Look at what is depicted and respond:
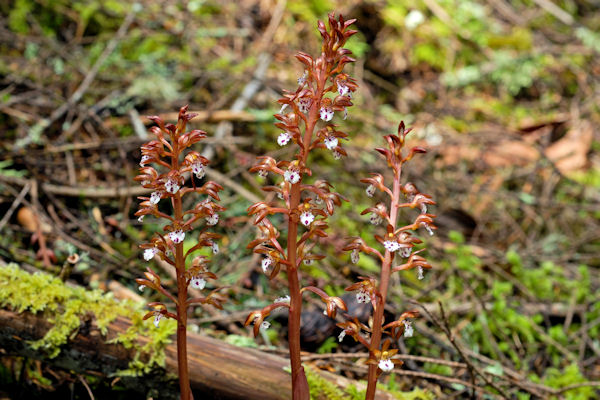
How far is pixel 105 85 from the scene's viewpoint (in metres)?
5.11

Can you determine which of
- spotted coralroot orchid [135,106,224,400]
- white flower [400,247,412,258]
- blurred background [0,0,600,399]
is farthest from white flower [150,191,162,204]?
blurred background [0,0,600,399]

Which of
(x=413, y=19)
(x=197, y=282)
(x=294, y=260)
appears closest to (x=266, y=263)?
(x=294, y=260)

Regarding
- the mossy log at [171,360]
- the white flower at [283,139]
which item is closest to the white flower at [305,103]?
the white flower at [283,139]

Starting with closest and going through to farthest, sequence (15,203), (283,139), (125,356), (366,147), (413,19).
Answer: (283,139)
(125,356)
(15,203)
(366,147)
(413,19)

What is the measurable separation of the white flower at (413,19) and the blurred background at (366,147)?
0.02 meters

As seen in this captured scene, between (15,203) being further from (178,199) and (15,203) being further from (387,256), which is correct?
(387,256)

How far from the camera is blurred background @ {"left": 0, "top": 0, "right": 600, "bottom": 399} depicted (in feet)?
11.0

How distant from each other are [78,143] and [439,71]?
428cm

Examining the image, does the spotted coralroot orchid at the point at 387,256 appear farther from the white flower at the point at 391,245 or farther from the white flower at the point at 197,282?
the white flower at the point at 197,282

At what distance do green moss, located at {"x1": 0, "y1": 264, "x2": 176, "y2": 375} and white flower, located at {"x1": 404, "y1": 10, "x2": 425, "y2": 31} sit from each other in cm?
511

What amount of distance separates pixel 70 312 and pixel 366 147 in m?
3.61

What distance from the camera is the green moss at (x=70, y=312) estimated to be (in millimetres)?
2322

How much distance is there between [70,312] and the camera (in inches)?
93.5

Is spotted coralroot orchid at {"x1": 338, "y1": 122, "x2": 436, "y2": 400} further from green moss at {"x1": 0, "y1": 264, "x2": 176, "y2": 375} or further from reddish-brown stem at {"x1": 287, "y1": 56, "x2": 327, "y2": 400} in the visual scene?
green moss at {"x1": 0, "y1": 264, "x2": 176, "y2": 375}
